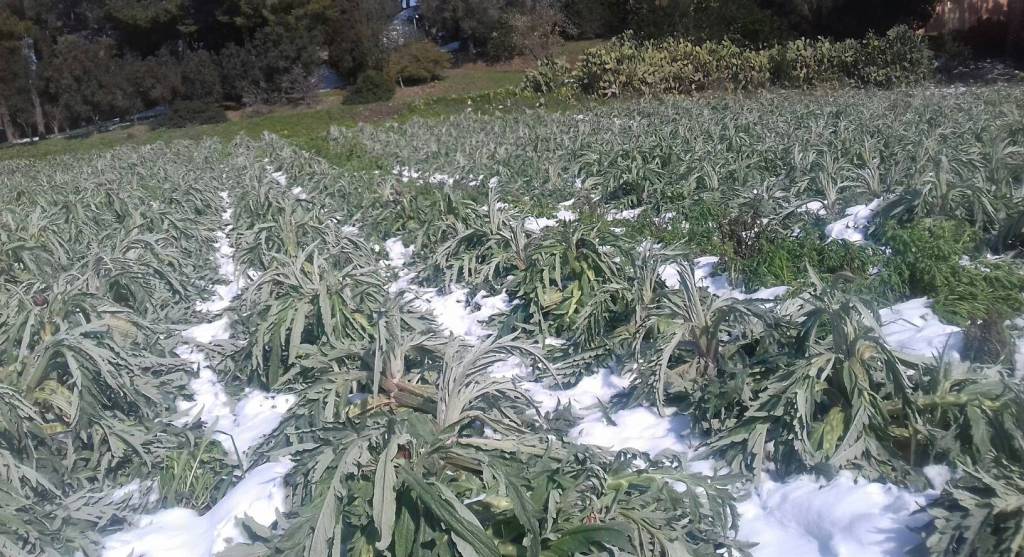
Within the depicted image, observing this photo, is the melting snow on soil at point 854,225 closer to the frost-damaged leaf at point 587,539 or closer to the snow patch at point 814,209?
the snow patch at point 814,209

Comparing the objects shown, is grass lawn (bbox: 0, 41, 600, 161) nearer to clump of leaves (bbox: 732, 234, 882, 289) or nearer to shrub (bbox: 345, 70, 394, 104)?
shrub (bbox: 345, 70, 394, 104)

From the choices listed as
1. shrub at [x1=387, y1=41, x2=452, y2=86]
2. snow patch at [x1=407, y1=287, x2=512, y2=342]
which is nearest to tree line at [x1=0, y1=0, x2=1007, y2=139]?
shrub at [x1=387, y1=41, x2=452, y2=86]

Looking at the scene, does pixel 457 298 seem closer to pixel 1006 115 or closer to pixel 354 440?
pixel 354 440

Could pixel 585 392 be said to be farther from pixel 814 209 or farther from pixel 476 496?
pixel 814 209

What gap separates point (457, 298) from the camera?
625 cm

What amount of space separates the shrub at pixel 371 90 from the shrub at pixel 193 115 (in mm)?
5477

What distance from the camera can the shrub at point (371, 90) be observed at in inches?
1240

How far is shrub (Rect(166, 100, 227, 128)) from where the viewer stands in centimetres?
3058

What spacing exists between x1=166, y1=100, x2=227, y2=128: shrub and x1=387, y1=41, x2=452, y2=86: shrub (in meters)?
8.61

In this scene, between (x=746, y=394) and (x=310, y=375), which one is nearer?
(x=746, y=394)

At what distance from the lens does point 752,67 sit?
73.2 ft

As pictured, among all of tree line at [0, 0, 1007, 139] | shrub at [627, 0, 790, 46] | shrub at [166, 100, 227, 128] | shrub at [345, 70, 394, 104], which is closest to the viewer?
shrub at [627, 0, 790, 46]

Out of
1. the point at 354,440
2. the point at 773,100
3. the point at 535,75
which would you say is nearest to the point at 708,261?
the point at 354,440

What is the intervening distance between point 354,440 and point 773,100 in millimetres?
15263
